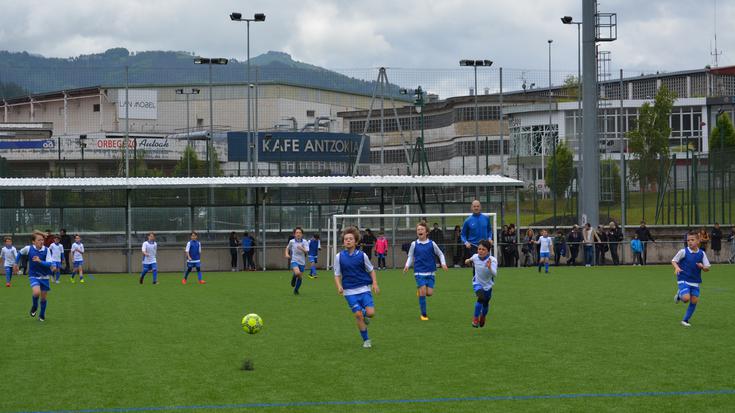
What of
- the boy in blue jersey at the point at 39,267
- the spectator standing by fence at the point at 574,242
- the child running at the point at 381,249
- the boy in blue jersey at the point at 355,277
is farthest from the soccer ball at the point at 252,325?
the spectator standing by fence at the point at 574,242

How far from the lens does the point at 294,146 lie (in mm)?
55125

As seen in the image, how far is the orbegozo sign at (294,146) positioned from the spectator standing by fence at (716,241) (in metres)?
19.8

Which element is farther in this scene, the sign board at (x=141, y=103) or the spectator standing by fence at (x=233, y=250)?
the sign board at (x=141, y=103)

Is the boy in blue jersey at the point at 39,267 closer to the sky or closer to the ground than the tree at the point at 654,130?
closer to the ground

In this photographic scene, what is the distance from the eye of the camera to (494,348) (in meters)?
14.6

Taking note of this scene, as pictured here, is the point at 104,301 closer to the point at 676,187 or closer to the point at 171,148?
the point at 676,187

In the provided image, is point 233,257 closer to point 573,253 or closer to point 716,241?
point 573,253

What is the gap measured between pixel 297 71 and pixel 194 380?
4691 cm

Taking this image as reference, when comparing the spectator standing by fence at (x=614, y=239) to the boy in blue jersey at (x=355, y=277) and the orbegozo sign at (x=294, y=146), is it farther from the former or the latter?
the boy in blue jersey at (x=355, y=277)

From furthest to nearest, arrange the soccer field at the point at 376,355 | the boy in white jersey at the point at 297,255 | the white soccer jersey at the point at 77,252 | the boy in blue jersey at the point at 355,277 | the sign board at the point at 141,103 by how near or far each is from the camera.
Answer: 1. the sign board at the point at 141,103
2. the white soccer jersey at the point at 77,252
3. the boy in white jersey at the point at 297,255
4. the boy in blue jersey at the point at 355,277
5. the soccer field at the point at 376,355

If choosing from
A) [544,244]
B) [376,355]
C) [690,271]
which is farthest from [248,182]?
[376,355]

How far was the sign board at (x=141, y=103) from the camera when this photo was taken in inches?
3054

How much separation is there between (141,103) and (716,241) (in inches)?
2012

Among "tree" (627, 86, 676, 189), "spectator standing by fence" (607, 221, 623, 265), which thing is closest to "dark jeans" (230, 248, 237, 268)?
"spectator standing by fence" (607, 221, 623, 265)
